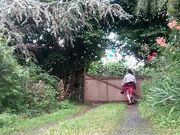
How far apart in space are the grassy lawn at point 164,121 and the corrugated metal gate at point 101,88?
869cm

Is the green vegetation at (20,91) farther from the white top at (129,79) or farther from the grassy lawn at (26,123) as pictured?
the white top at (129,79)

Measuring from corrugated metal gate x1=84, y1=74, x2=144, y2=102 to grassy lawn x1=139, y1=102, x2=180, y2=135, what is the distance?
869cm

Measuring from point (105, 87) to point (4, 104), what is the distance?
287 inches

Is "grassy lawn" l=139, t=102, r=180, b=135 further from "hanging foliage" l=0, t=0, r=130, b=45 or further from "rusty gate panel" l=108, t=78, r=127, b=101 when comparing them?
"rusty gate panel" l=108, t=78, r=127, b=101

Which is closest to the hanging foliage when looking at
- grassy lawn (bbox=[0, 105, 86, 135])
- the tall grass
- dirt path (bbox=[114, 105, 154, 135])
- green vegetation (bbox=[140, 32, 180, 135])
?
grassy lawn (bbox=[0, 105, 86, 135])

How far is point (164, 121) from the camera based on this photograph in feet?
33.9

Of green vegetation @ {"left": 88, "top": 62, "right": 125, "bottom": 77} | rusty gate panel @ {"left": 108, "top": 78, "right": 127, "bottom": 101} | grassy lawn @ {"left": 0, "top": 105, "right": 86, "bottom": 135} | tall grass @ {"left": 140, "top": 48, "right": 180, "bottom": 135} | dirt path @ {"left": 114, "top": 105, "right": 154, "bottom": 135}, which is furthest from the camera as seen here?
green vegetation @ {"left": 88, "top": 62, "right": 125, "bottom": 77}

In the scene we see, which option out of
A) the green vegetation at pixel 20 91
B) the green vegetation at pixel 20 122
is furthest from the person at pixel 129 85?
the green vegetation at pixel 20 122

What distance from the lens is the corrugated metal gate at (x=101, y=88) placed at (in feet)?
68.9

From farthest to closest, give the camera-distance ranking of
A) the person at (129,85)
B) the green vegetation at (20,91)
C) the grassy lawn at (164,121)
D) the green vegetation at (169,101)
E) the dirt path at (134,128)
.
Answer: the person at (129,85) < the green vegetation at (20,91) < the green vegetation at (169,101) < the dirt path at (134,128) < the grassy lawn at (164,121)

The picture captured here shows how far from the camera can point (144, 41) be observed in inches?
891

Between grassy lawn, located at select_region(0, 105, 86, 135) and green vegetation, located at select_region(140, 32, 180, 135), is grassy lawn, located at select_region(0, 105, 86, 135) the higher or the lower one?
the lower one

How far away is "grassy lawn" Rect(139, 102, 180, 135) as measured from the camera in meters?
9.20

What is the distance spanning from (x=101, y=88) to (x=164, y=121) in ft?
35.5
